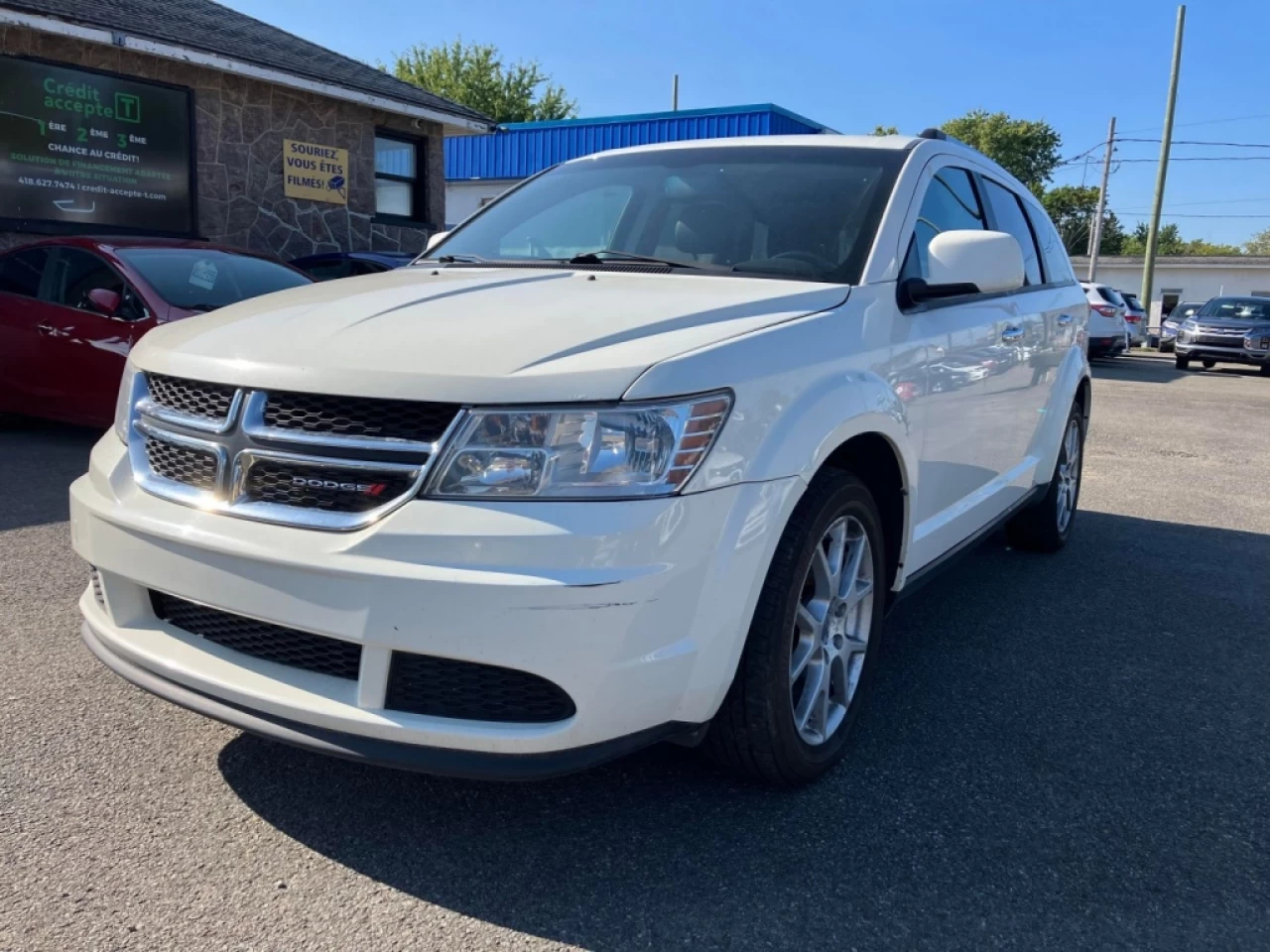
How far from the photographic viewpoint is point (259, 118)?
42.1ft

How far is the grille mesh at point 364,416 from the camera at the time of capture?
218 centimetres

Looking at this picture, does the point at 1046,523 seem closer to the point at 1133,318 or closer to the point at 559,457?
the point at 559,457

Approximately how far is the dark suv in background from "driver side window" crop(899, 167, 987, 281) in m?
20.4

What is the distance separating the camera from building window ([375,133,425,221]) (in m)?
15.0

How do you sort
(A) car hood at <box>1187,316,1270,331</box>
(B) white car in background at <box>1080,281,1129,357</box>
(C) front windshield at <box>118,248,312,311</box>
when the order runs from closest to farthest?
(C) front windshield at <box>118,248,312,311</box> < (B) white car in background at <box>1080,281,1129,357</box> < (A) car hood at <box>1187,316,1270,331</box>

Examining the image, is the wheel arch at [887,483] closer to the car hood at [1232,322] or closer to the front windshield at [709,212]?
the front windshield at [709,212]

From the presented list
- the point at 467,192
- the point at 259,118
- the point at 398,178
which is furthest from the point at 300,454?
the point at 467,192

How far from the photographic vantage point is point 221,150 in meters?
12.4

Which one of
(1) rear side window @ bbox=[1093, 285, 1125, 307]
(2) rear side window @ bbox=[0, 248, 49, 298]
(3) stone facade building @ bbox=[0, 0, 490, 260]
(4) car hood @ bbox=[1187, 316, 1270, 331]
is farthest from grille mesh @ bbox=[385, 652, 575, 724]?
(4) car hood @ bbox=[1187, 316, 1270, 331]

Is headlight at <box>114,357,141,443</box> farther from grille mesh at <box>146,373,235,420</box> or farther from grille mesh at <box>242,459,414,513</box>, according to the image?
grille mesh at <box>242,459,414,513</box>

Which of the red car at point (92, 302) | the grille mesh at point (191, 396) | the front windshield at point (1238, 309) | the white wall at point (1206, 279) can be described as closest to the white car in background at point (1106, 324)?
the front windshield at point (1238, 309)

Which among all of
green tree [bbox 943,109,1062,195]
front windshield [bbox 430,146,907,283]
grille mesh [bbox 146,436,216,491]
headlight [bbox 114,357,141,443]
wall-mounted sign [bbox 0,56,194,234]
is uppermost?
green tree [bbox 943,109,1062,195]

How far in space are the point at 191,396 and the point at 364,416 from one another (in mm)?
565

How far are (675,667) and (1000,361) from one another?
90.3 inches
